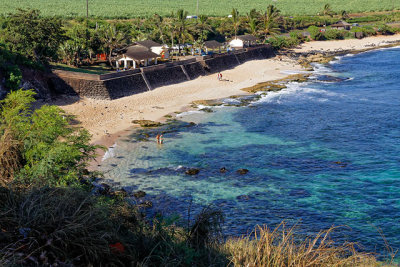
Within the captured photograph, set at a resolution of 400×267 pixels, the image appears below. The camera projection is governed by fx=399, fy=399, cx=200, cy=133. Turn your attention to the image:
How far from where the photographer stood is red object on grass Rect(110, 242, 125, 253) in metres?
9.04

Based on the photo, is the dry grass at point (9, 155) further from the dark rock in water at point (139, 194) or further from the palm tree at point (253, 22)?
the palm tree at point (253, 22)

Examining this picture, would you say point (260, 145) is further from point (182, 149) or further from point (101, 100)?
point (101, 100)

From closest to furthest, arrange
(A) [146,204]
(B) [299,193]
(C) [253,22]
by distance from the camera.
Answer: (A) [146,204], (B) [299,193], (C) [253,22]

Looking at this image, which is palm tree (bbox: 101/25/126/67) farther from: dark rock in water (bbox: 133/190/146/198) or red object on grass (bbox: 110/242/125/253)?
red object on grass (bbox: 110/242/125/253)

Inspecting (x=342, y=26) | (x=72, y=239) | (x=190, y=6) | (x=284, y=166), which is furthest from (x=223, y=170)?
(x=190, y=6)

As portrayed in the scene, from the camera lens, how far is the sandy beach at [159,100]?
37.8m

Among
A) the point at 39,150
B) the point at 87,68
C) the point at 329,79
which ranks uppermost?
the point at 87,68

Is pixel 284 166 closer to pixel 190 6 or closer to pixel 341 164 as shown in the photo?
pixel 341 164

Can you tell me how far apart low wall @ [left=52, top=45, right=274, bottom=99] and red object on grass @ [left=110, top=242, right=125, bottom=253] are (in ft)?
120

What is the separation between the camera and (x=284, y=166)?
2939cm

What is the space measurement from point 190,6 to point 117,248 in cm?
16299

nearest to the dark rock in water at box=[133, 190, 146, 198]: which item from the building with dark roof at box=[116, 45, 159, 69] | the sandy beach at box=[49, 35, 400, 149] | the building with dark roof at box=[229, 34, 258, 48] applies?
the sandy beach at box=[49, 35, 400, 149]

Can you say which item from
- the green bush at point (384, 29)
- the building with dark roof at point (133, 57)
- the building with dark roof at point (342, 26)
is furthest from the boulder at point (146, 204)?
the green bush at point (384, 29)

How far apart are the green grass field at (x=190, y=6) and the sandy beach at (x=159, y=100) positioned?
58908 mm
